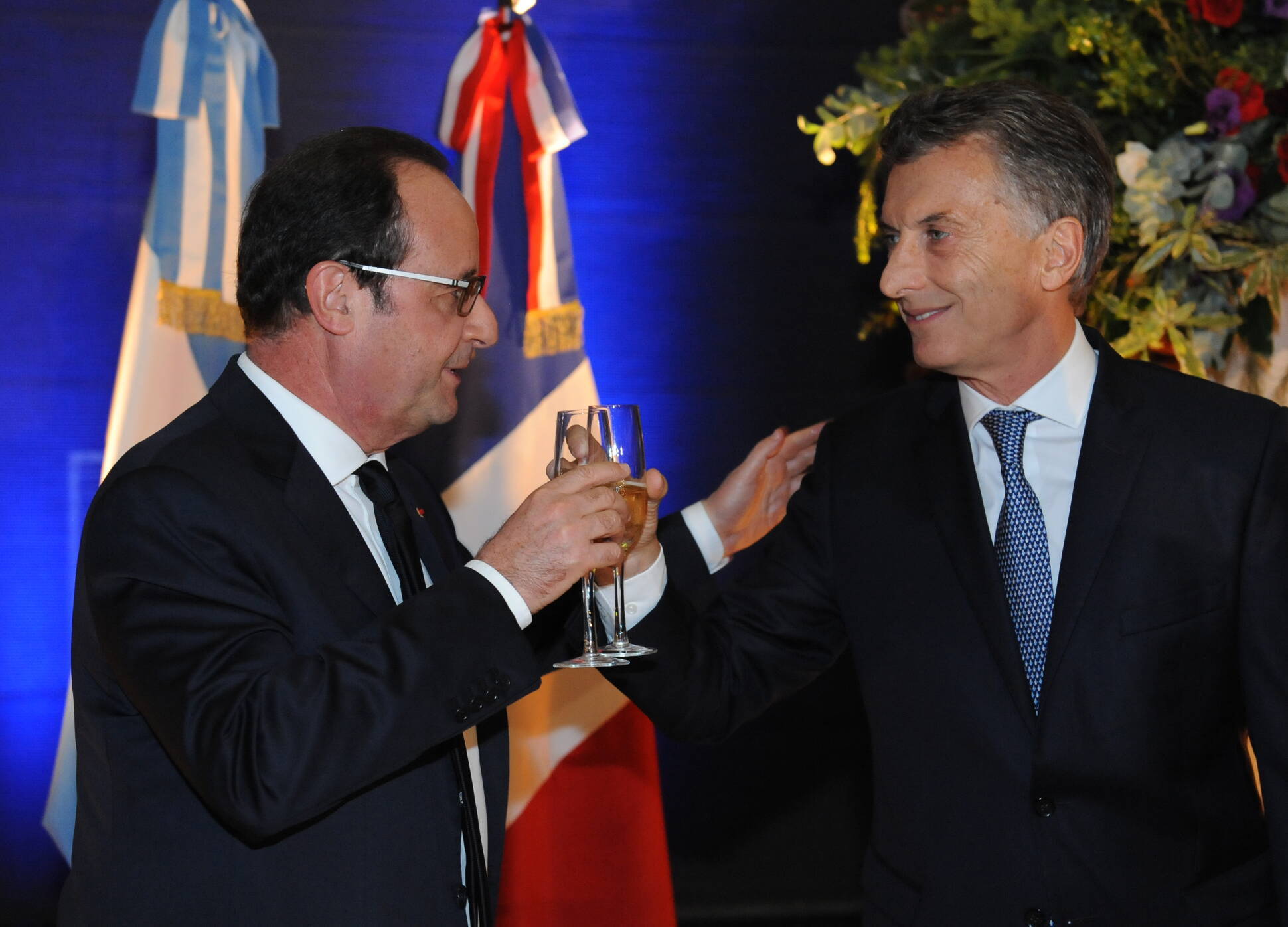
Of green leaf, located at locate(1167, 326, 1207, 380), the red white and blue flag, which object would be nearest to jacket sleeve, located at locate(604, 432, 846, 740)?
green leaf, located at locate(1167, 326, 1207, 380)

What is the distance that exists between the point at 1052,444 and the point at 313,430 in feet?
3.96

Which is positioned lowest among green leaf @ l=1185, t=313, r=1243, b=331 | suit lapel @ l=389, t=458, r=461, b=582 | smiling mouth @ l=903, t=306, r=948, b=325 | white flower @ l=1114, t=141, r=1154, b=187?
→ suit lapel @ l=389, t=458, r=461, b=582

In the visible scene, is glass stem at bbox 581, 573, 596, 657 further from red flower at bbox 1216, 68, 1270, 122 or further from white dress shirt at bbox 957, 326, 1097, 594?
red flower at bbox 1216, 68, 1270, 122

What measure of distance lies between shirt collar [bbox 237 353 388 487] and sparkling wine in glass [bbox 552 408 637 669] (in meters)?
0.36

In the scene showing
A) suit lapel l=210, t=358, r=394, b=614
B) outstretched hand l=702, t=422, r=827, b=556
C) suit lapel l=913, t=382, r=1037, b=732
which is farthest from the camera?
outstretched hand l=702, t=422, r=827, b=556

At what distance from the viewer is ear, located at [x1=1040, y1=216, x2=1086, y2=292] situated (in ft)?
6.42

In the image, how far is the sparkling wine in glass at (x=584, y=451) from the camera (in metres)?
1.63

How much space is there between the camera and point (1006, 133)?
1.94 m

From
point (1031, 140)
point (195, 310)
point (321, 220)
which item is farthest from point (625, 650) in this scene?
point (195, 310)

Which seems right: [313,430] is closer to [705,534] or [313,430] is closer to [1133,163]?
[705,534]

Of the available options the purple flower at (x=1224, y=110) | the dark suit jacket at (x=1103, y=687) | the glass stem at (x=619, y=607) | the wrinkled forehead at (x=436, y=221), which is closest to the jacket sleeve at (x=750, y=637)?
the dark suit jacket at (x=1103, y=687)

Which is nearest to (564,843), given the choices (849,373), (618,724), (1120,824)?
(618,724)

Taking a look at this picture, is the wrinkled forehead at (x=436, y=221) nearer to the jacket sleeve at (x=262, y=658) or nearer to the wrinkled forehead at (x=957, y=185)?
the jacket sleeve at (x=262, y=658)

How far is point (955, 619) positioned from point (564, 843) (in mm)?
1832
